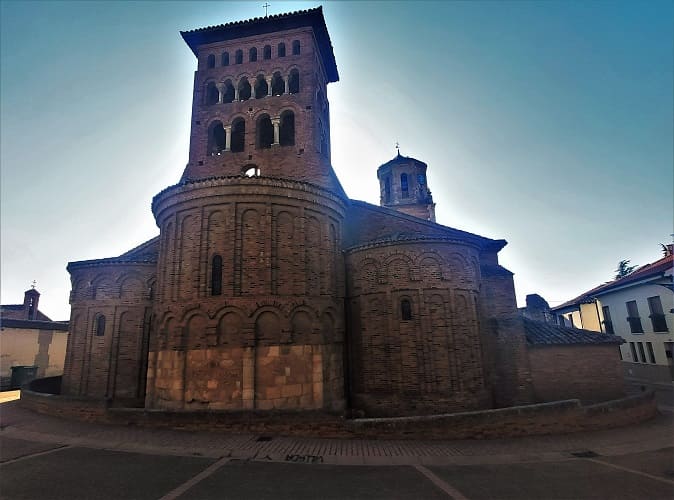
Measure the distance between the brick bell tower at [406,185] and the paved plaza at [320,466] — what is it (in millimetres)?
23083

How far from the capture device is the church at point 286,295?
43.2ft

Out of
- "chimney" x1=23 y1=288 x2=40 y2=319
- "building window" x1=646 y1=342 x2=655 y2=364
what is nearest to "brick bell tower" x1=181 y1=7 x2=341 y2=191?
"building window" x1=646 y1=342 x2=655 y2=364

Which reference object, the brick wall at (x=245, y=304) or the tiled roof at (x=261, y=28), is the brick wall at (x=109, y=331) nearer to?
the brick wall at (x=245, y=304)

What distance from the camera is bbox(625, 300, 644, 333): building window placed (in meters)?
25.1

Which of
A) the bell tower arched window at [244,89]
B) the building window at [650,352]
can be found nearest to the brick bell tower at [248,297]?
the bell tower arched window at [244,89]

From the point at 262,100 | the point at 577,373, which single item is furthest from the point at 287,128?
the point at 577,373

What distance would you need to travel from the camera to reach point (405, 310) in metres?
16.1

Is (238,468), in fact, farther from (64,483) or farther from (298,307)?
(298,307)

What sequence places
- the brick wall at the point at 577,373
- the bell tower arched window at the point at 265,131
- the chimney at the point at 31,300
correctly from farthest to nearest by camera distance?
the chimney at the point at 31,300 → the bell tower arched window at the point at 265,131 → the brick wall at the point at 577,373

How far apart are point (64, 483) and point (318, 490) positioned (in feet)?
18.1

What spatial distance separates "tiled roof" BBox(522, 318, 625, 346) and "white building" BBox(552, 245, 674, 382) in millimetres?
5987

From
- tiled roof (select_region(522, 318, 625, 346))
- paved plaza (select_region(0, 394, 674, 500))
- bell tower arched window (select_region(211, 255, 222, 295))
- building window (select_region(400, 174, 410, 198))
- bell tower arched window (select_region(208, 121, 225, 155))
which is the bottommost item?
paved plaza (select_region(0, 394, 674, 500))

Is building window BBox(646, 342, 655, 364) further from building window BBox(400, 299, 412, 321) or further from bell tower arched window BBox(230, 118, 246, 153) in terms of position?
bell tower arched window BBox(230, 118, 246, 153)

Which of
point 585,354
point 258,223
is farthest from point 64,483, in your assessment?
point 585,354
